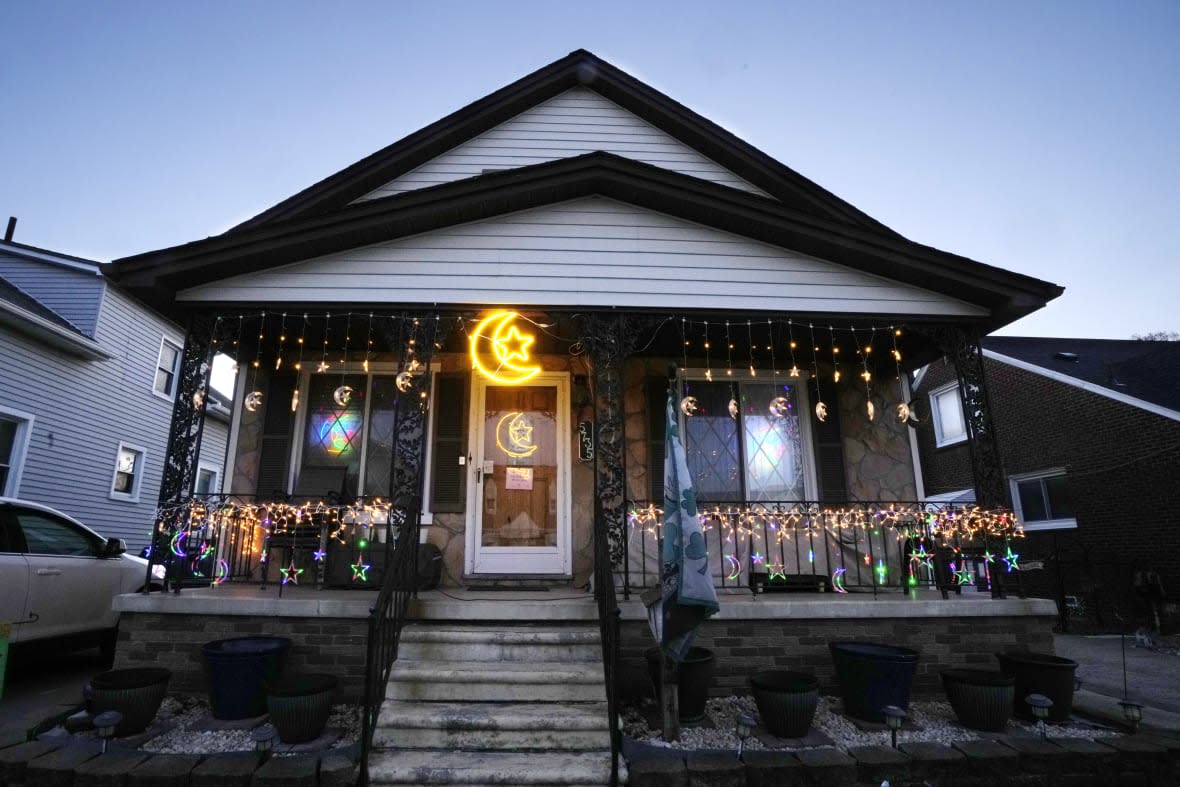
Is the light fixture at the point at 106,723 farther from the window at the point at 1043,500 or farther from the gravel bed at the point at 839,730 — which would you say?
the window at the point at 1043,500

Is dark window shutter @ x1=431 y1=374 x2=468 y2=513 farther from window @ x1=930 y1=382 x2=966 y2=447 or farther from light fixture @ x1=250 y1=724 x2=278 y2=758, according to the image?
window @ x1=930 y1=382 x2=966 y2=447

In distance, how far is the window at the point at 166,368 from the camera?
1314cm

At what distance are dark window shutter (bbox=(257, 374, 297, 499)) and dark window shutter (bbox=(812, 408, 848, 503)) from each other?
620 cm

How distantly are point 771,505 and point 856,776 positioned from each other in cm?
357

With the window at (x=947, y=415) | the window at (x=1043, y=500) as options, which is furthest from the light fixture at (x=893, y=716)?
the window at (x=947, y=415)

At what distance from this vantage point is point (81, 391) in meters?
11.0

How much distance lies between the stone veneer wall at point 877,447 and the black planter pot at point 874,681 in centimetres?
287

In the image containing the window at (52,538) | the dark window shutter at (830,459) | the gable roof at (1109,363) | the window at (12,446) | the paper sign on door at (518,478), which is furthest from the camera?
the gable roof at (1109,363)

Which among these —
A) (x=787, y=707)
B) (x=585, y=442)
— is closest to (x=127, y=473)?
(x=585, y=442)

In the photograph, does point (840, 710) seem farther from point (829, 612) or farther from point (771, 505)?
point (771, 505)

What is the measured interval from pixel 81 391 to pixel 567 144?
10613 millimetres

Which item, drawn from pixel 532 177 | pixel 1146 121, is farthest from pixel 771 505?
pixel 1146 121

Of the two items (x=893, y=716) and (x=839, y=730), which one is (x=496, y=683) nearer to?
(x=839, y=730)

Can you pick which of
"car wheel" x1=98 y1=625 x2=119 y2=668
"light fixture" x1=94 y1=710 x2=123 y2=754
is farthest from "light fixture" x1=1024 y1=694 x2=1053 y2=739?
"car wheel" x1=98 y1=625 x2=119 y2=668
